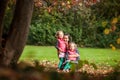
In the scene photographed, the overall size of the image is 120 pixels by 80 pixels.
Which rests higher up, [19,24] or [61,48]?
[19,24]

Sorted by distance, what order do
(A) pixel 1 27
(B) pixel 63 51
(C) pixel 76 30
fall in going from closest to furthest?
(A) pixel 1 27, (B) pixel 63 51, (C) pixel 76 30

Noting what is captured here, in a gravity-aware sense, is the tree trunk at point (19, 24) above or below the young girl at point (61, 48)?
above

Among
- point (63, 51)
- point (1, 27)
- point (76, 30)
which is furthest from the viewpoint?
point (76, 30)

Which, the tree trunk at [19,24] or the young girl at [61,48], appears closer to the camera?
the tree trunk at [19,24]

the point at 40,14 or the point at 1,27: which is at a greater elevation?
the point at 1,27

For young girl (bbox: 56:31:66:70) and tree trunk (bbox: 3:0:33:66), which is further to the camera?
young girl (bbox: 56:31:66:70)

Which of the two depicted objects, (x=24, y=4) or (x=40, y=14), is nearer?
(x=24, y=4)

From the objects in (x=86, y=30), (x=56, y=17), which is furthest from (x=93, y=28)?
(x=56, y=17)

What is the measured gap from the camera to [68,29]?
112ft

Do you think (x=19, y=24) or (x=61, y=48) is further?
(x=61, y=48)

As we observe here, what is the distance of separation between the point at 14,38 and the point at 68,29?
75.0ft


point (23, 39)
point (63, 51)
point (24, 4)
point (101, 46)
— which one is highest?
point (24, 4)

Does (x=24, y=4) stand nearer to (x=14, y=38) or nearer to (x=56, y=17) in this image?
(x=14, y=38)

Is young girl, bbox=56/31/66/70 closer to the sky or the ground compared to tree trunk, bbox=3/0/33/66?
closer to the ground
